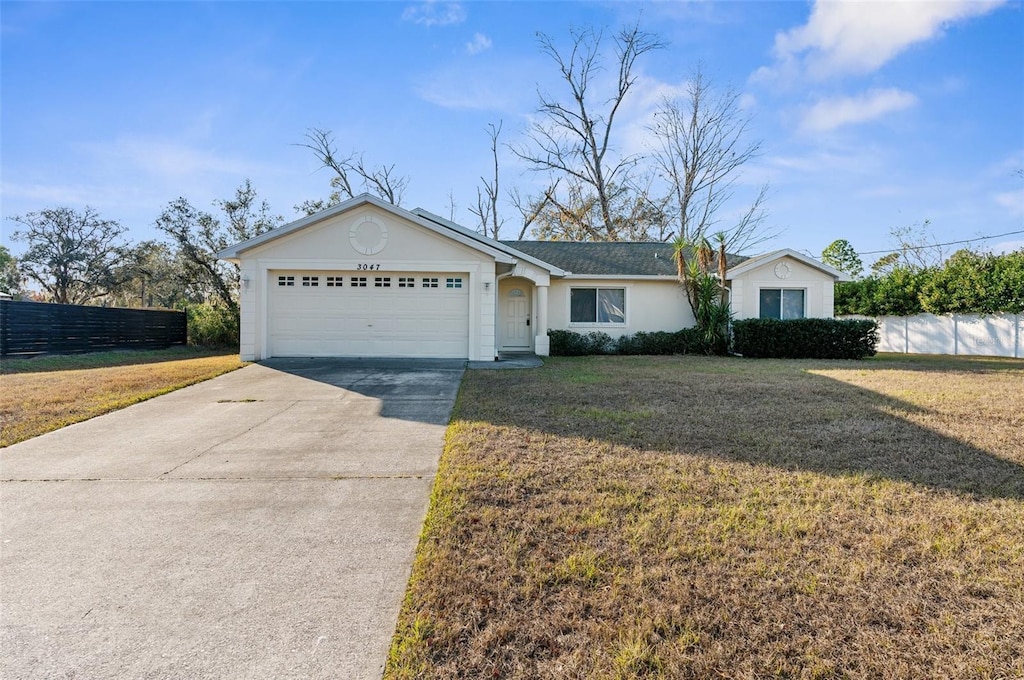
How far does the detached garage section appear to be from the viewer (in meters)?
12.4

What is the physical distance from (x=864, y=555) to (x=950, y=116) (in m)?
22.1

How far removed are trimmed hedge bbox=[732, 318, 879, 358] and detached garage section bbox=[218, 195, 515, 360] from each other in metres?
7.92

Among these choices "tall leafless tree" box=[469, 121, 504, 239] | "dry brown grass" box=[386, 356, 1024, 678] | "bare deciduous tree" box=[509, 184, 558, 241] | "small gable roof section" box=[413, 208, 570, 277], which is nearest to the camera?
"dry brown grass" box=[386, 356, 1024, 678]

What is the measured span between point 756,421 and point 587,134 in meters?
25.3

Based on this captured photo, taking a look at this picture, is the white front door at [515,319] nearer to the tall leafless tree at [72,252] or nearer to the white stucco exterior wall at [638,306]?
the white stucco exterior wall at [638,306]

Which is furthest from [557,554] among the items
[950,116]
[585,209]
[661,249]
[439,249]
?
[585,209]

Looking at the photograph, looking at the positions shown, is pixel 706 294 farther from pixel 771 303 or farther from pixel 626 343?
pixel 626 343

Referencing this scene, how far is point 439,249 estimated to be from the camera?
41.2 ft

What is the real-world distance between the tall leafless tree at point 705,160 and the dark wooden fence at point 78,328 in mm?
24617

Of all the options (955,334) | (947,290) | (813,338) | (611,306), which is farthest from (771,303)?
(955,334)

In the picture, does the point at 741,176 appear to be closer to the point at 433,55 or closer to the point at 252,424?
the point at 433,55

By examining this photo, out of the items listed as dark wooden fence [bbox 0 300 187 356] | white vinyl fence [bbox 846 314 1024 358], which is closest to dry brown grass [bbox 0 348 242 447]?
dark wooden fence [bbox 0 300 187 356]

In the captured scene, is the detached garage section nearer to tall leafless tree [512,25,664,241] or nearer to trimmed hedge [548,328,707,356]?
trimmed hedge [548,328,707,356]

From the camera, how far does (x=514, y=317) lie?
15.9 meters
